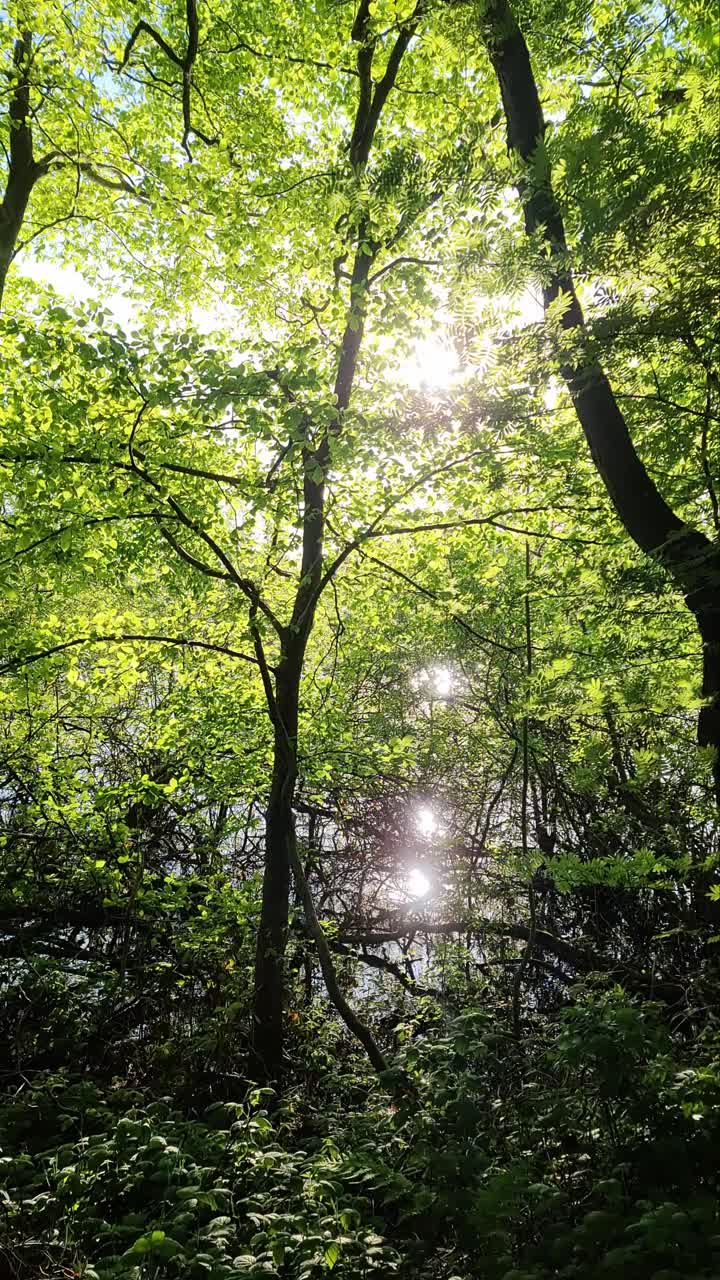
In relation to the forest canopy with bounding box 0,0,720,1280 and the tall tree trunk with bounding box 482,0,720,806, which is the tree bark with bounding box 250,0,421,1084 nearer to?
the forest canopy with bounding box 0,0,720,1280

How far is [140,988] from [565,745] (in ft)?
15.7

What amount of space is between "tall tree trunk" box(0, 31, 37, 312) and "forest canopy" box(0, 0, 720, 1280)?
5 centimetres

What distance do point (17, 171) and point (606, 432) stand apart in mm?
8389

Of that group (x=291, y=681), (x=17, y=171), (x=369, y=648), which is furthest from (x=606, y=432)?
(x=17, y=171)

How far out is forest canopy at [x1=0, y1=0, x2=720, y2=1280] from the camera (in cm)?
265

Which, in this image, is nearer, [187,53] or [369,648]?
[187,53]

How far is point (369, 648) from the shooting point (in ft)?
→ 30.6

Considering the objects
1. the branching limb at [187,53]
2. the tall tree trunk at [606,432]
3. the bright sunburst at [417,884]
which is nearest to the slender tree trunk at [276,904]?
the bright sunburst at [417,884]

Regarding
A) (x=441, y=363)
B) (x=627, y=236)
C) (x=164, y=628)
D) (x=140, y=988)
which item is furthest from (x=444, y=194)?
(x=140, y=988)

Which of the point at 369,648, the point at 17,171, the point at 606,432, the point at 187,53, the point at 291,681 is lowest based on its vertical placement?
the point at 606,432

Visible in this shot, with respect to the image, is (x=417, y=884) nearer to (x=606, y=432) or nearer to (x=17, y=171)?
(x=606, y=432)

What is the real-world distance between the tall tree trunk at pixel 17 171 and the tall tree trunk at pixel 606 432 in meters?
6.30

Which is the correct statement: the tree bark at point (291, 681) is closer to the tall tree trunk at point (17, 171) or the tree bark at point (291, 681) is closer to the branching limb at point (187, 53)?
the branching limb at point (187, 53)

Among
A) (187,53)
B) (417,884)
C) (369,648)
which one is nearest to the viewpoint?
(187,53)
